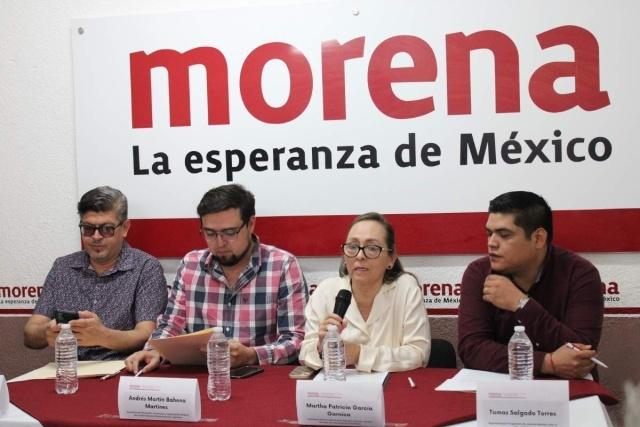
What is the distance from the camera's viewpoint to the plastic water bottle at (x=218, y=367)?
2179mm

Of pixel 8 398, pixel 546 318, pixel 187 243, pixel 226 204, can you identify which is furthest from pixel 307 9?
pixel 8 398

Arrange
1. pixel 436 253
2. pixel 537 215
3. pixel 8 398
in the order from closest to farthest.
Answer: pixel 8 398 < pixel 537 215 < pixel 436 253

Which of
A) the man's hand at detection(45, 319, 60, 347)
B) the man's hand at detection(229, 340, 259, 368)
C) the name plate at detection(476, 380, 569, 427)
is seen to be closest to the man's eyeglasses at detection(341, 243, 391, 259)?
the man's hand at detection(229, 340, 259, 368)

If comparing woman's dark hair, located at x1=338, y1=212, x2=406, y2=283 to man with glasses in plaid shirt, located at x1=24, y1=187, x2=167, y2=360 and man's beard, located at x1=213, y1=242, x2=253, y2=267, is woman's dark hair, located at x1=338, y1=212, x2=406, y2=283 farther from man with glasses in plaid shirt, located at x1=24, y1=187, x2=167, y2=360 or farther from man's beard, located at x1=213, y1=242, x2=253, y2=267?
man with glasses in plaid shirt, located at x1=24, y1=187, x2=167, y2=360

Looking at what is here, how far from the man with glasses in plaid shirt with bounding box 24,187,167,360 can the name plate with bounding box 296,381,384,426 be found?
1293mm

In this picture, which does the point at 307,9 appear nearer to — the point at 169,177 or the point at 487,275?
the point at 169,177

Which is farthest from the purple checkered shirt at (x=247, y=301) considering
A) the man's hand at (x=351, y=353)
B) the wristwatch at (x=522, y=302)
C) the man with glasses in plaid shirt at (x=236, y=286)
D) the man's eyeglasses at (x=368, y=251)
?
the wristwatch at (x=522, y=302)

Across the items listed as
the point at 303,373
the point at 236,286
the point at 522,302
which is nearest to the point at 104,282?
the point at 236,286

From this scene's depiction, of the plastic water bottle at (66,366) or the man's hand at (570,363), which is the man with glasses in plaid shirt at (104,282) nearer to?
the plastic water bottle at (66,366)

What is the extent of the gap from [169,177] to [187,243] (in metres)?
0.32

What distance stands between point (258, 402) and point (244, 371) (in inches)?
13.7

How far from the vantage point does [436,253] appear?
3139 mm

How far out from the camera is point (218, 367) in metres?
2.29

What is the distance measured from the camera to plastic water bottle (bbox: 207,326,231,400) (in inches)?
85.8
